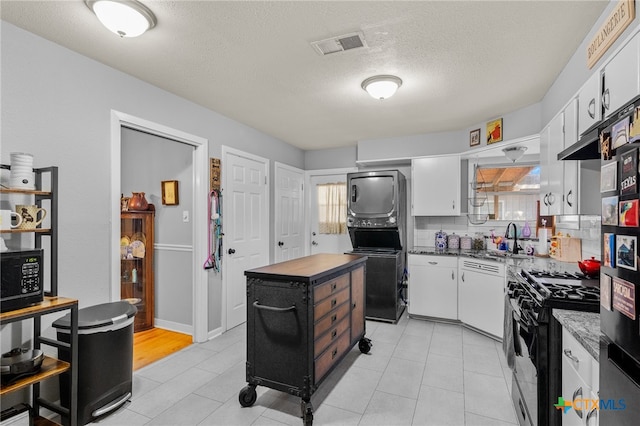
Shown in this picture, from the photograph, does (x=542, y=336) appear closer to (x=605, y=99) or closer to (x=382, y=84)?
(x=605, y=99)

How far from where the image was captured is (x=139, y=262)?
3725 millimetres

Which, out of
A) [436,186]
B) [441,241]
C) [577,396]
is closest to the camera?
[577,396]

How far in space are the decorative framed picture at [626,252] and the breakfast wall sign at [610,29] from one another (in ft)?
4.27

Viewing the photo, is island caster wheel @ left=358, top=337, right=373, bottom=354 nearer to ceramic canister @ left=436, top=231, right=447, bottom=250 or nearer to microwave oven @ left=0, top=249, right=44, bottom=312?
ceramic canister @ left=436, top=231, right=447, bottom=250

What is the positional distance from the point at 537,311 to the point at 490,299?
82.6 inches

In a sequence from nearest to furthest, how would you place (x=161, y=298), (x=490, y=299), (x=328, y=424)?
(x=328, y=424), (x=490, y=299), (x=161, y=298)

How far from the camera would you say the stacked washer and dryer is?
12.9ft

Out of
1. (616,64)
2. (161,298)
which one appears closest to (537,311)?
(616,64)

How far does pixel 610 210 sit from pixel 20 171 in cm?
272

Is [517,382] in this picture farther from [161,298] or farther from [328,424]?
[161,298]

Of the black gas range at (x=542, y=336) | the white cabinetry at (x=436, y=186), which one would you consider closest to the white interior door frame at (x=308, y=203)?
the white cabinetry at (x=436, y=186)

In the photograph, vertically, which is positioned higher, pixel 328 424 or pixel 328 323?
pixel 328 323

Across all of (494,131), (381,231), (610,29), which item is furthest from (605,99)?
(381,231)

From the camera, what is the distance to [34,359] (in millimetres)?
1763
